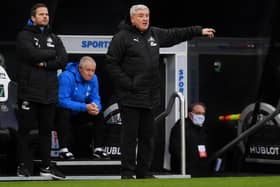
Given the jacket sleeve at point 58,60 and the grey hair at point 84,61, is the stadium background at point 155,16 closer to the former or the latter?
the grey hair at point 84,61

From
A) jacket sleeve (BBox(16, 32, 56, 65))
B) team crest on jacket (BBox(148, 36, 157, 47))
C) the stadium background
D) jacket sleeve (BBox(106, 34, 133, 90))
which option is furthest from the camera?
the stadium background

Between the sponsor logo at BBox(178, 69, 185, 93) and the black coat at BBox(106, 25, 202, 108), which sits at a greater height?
the black coat at BBox(106, 25, 202, 108)

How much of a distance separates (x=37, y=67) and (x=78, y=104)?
4.33 feet

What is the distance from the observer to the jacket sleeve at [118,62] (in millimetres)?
10461

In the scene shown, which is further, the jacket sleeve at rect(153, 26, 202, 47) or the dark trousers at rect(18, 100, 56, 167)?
the dark trousers at rect(18, 100, 56, 167)

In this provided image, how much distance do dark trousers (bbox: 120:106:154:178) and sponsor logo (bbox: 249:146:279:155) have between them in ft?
12.3

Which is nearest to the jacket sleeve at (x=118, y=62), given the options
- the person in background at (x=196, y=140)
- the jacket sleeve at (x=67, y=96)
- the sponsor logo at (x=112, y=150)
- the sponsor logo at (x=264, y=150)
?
the jacket sleeve at (x=67, y=96)

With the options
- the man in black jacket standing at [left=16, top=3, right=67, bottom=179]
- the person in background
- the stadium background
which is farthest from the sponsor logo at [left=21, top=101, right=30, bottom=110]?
the person in background

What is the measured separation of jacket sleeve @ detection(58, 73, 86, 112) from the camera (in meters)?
12.3

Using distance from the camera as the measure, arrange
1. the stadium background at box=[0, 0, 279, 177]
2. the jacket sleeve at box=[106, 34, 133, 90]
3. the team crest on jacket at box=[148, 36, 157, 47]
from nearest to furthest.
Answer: the jacket sleeve at box=[106, 34, 133, 90]
the team crest on jacket at box=[148, 36, 157, 47]
the stadium background at box=[0, 0, 279, 177]

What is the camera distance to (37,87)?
11.1 metres

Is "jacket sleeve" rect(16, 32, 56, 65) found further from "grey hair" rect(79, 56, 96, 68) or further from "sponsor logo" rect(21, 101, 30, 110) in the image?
"grey hair" rect(79, 56, 96, 68)

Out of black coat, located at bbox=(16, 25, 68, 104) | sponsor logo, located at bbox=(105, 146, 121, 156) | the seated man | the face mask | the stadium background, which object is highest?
the stadium background

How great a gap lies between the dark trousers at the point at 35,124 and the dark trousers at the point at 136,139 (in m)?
1.00
